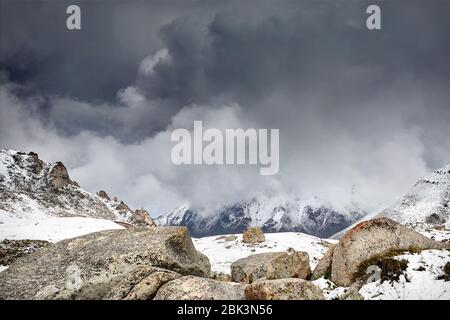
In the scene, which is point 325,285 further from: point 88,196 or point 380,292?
point 88,196

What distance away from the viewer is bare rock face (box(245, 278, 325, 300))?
1122cm

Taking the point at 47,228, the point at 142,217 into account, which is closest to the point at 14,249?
the point at 47,228

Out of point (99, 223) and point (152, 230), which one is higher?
Answer: point (152, 230)

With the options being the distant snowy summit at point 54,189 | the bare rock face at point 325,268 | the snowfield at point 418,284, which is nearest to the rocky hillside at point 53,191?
the distant snowy summit at point 54,189

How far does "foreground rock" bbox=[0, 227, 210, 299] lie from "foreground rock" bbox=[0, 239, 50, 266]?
2219cm

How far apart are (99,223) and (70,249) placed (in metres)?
42.6

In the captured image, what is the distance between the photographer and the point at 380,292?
13156 millimetres

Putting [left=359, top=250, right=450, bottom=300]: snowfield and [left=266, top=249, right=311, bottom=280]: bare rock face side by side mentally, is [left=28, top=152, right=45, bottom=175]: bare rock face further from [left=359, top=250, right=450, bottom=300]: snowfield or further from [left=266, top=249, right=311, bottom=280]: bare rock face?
[left=359, top=250, right=450, bottom=300]: snowfield

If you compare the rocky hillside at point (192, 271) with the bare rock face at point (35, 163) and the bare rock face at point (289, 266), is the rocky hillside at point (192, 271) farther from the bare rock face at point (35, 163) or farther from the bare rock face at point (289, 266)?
the bare rock face at point (35, 163)

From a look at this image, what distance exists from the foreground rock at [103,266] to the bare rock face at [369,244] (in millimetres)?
6418

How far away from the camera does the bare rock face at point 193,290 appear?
428 inches

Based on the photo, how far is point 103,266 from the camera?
46.0 ft

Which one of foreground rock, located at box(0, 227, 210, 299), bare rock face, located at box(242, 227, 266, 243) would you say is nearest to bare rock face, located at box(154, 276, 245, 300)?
foreground rock, located at box(0, 227, 210, 299)
